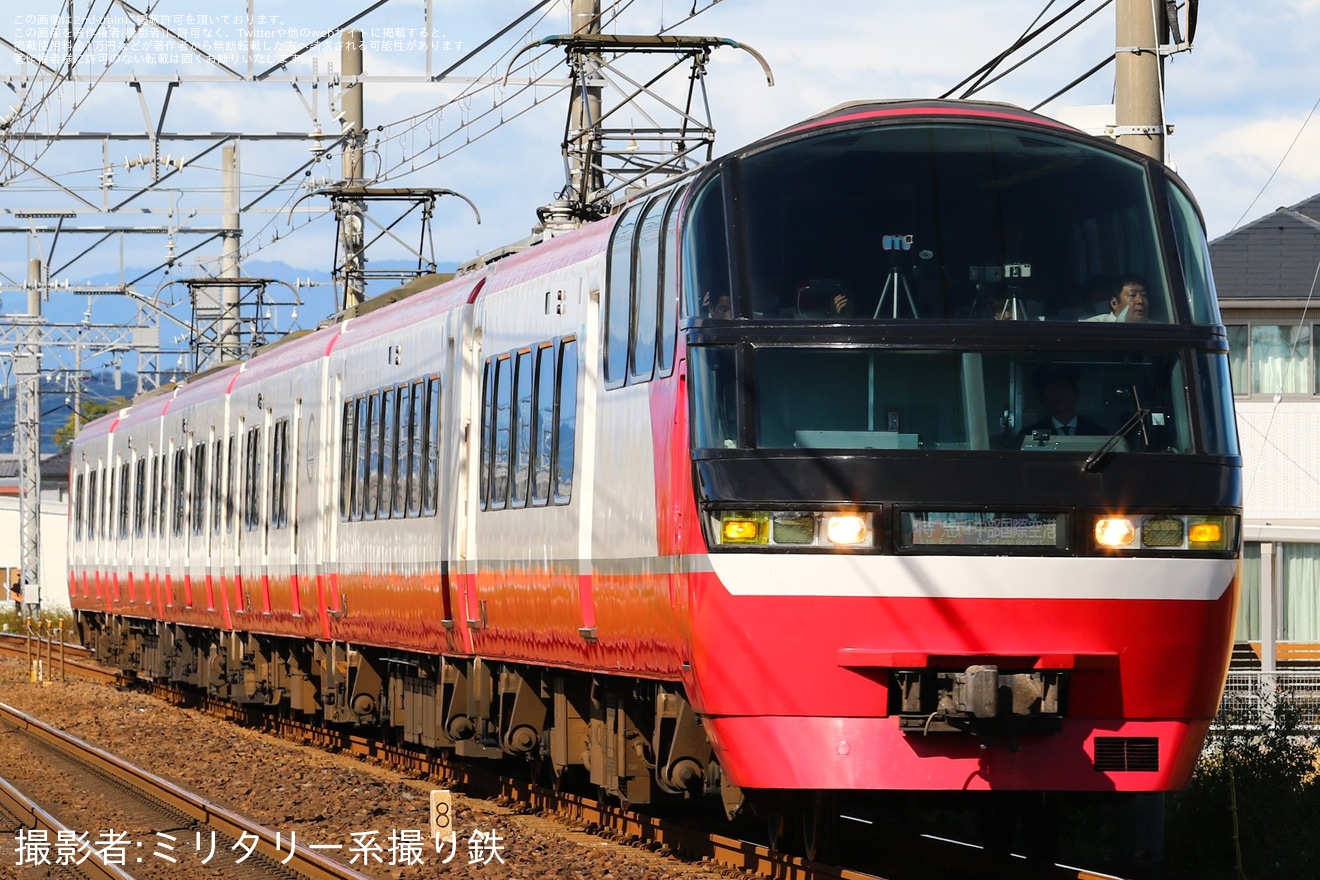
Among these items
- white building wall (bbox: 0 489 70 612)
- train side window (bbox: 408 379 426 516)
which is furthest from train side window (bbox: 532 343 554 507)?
white building wall (bbox: 0 489 70 612)

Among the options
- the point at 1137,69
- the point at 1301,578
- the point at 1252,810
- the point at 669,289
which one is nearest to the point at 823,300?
the point at 669,289

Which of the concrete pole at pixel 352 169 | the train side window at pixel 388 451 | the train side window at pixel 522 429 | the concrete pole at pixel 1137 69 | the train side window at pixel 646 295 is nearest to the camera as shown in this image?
the train side window at pixel 646 295

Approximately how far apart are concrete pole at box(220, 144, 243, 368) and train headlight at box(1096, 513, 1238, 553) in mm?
26848

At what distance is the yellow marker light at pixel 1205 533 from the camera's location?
8641mm

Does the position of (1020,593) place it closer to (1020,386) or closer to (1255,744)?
(1020,386)

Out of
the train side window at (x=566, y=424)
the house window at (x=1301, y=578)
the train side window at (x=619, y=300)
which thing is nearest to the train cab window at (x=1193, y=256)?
the train side window at (x=619, y=300)

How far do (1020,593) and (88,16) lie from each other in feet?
57.4

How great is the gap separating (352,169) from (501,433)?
15436 millimetres

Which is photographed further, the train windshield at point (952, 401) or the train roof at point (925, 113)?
the train roof at point (925, 113)

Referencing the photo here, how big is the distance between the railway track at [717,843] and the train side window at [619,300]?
2.36m

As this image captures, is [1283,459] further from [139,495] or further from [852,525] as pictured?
[852,525]

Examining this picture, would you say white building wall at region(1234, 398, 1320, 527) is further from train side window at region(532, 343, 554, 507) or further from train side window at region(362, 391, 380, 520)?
train side window at region(532, 343, 554, 507)

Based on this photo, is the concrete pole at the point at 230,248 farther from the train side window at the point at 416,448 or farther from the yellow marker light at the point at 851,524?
the yellow marker light at the point at 851,524

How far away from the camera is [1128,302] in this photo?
29.7ft
